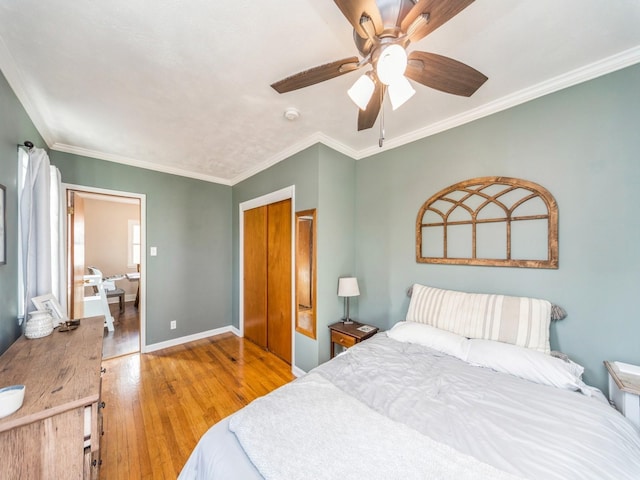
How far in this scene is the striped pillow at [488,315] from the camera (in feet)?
5.16

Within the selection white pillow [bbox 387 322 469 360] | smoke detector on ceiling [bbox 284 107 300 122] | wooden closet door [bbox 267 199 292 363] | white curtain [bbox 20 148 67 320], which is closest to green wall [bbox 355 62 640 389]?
white pillow [bbox 387 322 469 360]

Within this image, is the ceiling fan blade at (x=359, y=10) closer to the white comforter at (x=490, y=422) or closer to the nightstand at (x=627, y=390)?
the white comforter at (x=490, y=422)

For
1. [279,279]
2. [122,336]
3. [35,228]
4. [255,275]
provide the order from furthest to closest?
[122,336] < [255,275] < [279,279] < [35,228]

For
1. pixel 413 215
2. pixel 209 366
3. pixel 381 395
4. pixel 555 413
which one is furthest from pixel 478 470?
pixel 209 366

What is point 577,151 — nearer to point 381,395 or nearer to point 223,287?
point 381,395

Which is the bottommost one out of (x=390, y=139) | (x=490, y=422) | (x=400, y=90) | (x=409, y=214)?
(x=490, y=422)

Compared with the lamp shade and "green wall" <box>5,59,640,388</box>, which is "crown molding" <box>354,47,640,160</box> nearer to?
"green wall" <box>5,59,640,388</box>

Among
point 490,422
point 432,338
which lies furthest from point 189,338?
point 490,422

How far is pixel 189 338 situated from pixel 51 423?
2769 mm

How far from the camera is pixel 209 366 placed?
2797 mm

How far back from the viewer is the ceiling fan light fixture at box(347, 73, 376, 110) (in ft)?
3.80

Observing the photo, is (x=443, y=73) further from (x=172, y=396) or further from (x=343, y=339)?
(x=172, y=396)

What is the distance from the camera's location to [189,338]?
3482 millimetres

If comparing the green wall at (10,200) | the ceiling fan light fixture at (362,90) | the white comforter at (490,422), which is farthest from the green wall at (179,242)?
the ceiling fan light fixture at (362,90)
